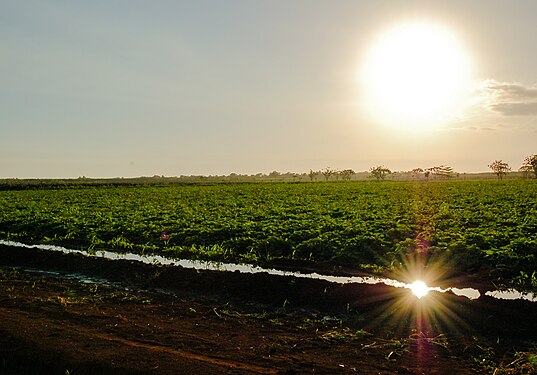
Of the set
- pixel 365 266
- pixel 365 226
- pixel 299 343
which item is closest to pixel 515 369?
pixel 299 343

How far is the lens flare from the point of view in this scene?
38.8 ft

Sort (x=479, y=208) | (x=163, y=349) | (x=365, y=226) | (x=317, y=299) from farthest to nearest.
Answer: (x=479, y=208), (x=365, y=226), (x=317, y=299), (x=163, y=349)

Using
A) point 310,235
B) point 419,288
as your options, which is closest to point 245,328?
point 419,288

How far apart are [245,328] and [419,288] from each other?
18.8 ft

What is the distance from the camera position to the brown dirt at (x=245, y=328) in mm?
7266

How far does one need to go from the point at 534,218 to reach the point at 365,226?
9032 millimetres

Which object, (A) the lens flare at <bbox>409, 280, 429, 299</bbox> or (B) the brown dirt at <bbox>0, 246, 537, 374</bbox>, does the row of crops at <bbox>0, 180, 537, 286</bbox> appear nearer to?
(A) the lens flare at <bbox>409, 280, 429, 299</bbox>

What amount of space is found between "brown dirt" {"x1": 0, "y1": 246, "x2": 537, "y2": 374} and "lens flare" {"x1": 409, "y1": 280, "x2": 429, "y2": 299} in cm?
46

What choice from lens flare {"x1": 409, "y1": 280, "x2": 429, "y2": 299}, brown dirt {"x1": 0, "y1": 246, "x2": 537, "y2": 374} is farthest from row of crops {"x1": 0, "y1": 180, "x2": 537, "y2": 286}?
brown dirt {"x1": 0, "y1": 246, "x2": 537, "y2": 374}

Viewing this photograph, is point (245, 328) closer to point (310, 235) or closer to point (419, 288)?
point (419, 288)

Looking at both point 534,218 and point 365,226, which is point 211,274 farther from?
point 534,218

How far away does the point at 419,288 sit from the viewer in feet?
41.2

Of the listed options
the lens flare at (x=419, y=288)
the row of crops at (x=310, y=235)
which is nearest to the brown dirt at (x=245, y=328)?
the lens flare at (x=419, y=288)

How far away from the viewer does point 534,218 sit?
908 inches
